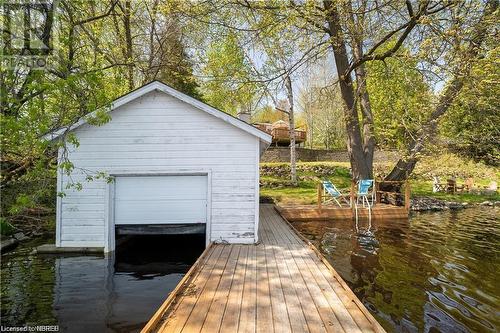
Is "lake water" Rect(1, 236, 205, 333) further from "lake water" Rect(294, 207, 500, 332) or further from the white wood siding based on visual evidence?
"lake water" Rect(294, 207, 500, 332)

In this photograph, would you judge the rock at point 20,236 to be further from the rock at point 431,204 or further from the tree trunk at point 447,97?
the rock at point 431,204

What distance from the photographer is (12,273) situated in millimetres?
7527

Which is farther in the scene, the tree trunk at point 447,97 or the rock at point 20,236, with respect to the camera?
the rock at point 20,236

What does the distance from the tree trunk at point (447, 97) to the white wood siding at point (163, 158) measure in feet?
22.1

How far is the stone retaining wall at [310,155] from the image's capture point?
28234 mm

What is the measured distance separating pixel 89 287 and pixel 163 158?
3.37 meters

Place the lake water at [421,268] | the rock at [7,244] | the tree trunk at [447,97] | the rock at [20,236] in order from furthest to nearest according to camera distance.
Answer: the rock at [20,236] → the tree trunk at [447,97] → the rock at [7,244] → the lake water at [421,268]

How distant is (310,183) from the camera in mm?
22953

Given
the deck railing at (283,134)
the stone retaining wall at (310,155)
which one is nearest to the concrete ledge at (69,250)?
the stone retaining wall at (310,155)

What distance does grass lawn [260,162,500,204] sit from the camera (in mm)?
18875

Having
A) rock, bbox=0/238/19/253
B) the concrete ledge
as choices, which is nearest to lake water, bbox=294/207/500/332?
the concrete ledge

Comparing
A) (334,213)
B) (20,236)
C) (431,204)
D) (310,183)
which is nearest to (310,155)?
(310,183)

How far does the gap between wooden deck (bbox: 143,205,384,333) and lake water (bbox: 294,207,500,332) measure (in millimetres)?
1204

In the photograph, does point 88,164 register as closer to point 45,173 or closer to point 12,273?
point 45,173
